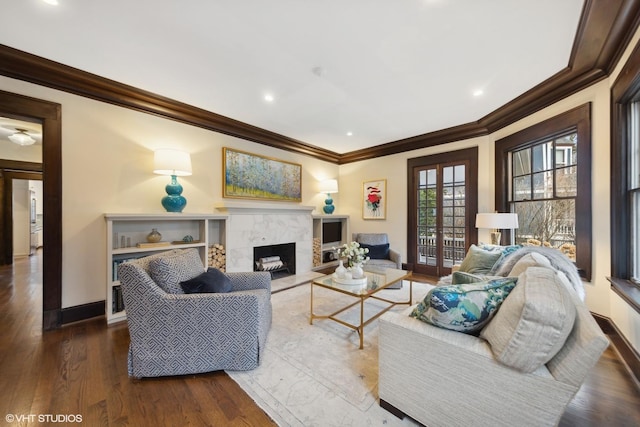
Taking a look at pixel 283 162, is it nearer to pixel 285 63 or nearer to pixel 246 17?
pixel 285 63

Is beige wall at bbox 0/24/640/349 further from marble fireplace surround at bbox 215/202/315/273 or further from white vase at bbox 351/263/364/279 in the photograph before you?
white vase at bbox 351/263/364/279

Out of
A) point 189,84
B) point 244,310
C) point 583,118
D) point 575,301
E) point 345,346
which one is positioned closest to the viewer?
point 575,301

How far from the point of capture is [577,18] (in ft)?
6.07

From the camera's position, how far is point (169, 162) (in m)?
2.98

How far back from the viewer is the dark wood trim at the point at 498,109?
6.04 ft

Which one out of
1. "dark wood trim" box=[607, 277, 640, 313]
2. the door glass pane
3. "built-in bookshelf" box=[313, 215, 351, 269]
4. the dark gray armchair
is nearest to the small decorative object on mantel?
"built-in bookshelf" box=[313, 215, 351, 269]

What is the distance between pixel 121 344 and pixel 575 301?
334cm

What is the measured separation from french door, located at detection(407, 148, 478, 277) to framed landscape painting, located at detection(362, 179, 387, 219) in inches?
22.1

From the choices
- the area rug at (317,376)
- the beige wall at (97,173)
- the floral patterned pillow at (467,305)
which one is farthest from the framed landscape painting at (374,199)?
the floral patterned pillow at (467,305)

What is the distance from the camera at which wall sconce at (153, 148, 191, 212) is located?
297 cm

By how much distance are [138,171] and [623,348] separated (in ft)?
17.0

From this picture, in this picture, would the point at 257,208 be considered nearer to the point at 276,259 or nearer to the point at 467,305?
the point at 276,259

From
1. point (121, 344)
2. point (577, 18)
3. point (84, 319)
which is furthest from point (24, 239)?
point (577, 18)

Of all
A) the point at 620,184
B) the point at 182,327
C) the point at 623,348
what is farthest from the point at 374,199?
the point at 182,327
